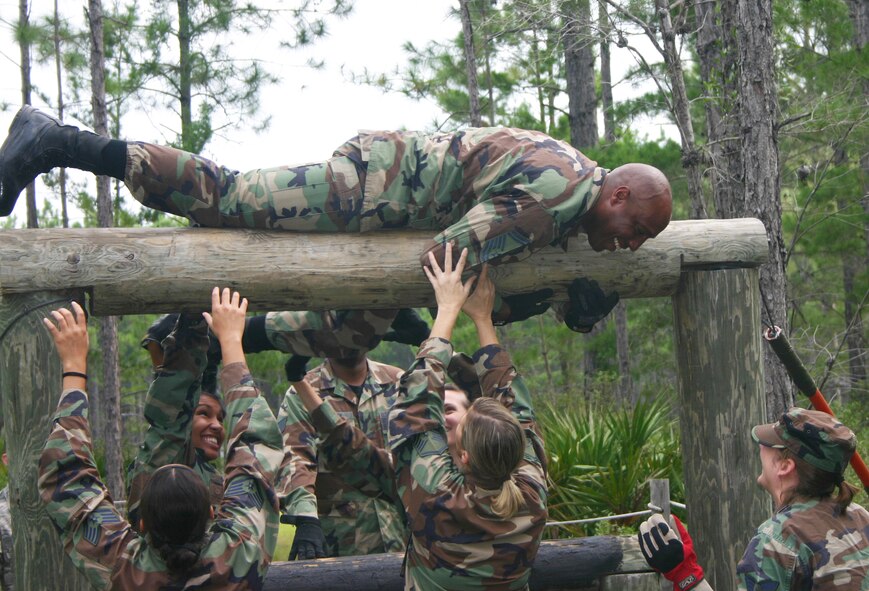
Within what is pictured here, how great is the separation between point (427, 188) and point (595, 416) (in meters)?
4.56

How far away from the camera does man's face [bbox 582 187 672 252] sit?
4066 millimetres

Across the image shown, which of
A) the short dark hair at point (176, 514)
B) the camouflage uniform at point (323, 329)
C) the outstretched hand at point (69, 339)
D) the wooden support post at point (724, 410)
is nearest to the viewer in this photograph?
the short dark hair at point (176, 514)

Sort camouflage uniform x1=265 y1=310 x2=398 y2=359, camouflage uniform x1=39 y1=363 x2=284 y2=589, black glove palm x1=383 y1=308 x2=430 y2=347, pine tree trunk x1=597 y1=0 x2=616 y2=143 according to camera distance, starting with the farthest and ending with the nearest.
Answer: pine tree trunk x1=597 y1=0 x2=616 y2=143 → black glove palm x1=383 y1=308 x2=430 y2=347 → camouflage uniform x1=265 y1=310 x2=398 y2=359 → camouflage uniform x1=39 y1=363 x2=284 y2=589

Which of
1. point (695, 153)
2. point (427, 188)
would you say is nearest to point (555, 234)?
point (427, 188)

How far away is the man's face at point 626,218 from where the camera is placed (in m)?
4.07

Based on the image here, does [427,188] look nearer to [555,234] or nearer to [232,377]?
[555,234]

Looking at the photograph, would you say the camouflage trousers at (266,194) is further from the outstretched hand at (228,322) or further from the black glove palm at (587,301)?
the black glove palm at (587,301)

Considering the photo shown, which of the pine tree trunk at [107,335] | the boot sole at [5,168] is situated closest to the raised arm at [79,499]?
the boot sole at [5,168]

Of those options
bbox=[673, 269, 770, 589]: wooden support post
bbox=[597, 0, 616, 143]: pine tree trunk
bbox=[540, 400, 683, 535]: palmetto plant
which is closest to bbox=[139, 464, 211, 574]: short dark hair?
bbox=[673, 269, 770, 589]: wooden support post

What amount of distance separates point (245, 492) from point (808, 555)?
70.7 inches

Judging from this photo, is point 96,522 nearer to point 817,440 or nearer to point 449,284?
point 449,284

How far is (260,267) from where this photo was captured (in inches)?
158

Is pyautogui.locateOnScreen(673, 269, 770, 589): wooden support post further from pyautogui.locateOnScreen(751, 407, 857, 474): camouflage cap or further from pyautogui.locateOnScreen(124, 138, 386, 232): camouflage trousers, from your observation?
pyautogui.locateOnScreen(124, 138, 386, 232): camouflage trousers

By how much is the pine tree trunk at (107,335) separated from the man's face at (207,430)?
6.52 m
